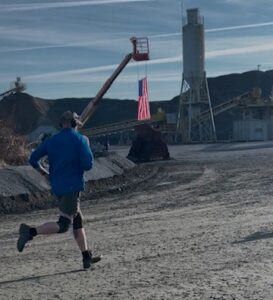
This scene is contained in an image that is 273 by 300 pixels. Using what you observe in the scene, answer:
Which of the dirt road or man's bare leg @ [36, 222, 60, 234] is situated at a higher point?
man's bare leg @ [36, 222, 60, 234]

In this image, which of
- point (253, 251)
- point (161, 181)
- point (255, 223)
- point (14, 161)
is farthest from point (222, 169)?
point (253, 251)

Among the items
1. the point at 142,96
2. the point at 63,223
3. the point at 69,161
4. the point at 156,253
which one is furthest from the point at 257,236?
the point at 142,96

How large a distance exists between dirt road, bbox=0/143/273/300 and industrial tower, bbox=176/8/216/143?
54.8m

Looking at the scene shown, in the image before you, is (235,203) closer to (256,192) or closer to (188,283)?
(256,192)

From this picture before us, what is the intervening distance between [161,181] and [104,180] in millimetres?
2093

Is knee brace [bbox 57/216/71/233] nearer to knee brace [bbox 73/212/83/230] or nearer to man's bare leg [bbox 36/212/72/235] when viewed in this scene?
man's bare leg [bbox 36/212/72/235]

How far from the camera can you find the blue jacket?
816 cm

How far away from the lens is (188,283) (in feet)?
24.2

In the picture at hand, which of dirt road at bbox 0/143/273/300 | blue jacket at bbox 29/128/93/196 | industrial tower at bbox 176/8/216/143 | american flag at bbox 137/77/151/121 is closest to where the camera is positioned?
dirt road at bbox 0/143/273/300

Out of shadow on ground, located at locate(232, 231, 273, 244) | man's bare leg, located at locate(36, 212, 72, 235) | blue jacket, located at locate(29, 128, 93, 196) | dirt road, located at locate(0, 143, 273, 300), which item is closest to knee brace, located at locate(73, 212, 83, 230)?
man's bare leg, located at locate(36, 212, 72, 235)

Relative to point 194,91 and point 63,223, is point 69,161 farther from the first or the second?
point 194,91

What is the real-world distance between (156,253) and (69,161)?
6.60 feet

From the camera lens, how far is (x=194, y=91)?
73.7 meters

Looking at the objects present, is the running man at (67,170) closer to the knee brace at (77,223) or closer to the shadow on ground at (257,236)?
the knee brace at (77,223)
